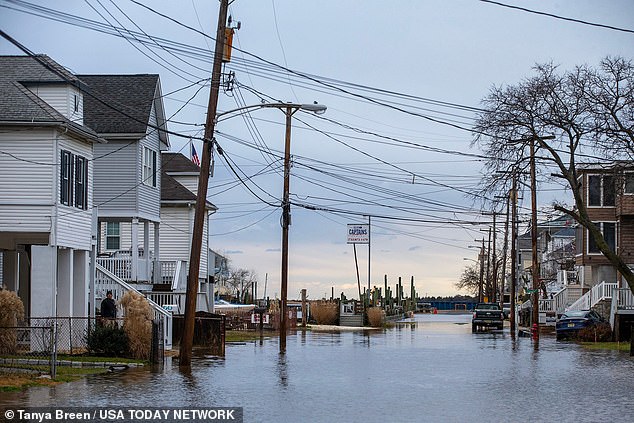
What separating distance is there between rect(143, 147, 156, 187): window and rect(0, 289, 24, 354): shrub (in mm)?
15888

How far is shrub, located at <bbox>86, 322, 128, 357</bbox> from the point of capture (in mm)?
28875

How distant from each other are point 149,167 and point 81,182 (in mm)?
9663

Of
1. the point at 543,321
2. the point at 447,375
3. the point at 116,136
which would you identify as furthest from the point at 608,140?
the point at 543,321

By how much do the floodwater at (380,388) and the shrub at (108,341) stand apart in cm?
180

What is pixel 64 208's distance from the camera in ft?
105

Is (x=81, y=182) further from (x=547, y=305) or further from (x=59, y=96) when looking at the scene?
(x=547, y=305)

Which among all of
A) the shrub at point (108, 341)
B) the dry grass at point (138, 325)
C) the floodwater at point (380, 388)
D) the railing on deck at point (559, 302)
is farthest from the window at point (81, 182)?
the railing on deck at point (559, 302)

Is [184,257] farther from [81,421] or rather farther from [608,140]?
[81,421]

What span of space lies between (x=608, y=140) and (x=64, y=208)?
2136 cm

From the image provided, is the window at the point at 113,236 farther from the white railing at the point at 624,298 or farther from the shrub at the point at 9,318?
the white railing at the point at 624,298

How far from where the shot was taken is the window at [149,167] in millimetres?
42656

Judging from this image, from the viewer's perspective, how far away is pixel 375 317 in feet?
234

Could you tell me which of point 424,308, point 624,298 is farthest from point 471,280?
point 624,298

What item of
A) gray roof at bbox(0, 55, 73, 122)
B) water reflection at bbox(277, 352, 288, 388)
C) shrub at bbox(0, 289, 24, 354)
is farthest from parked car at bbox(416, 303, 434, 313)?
shrub at bbox(0, 289, 24, 354)
